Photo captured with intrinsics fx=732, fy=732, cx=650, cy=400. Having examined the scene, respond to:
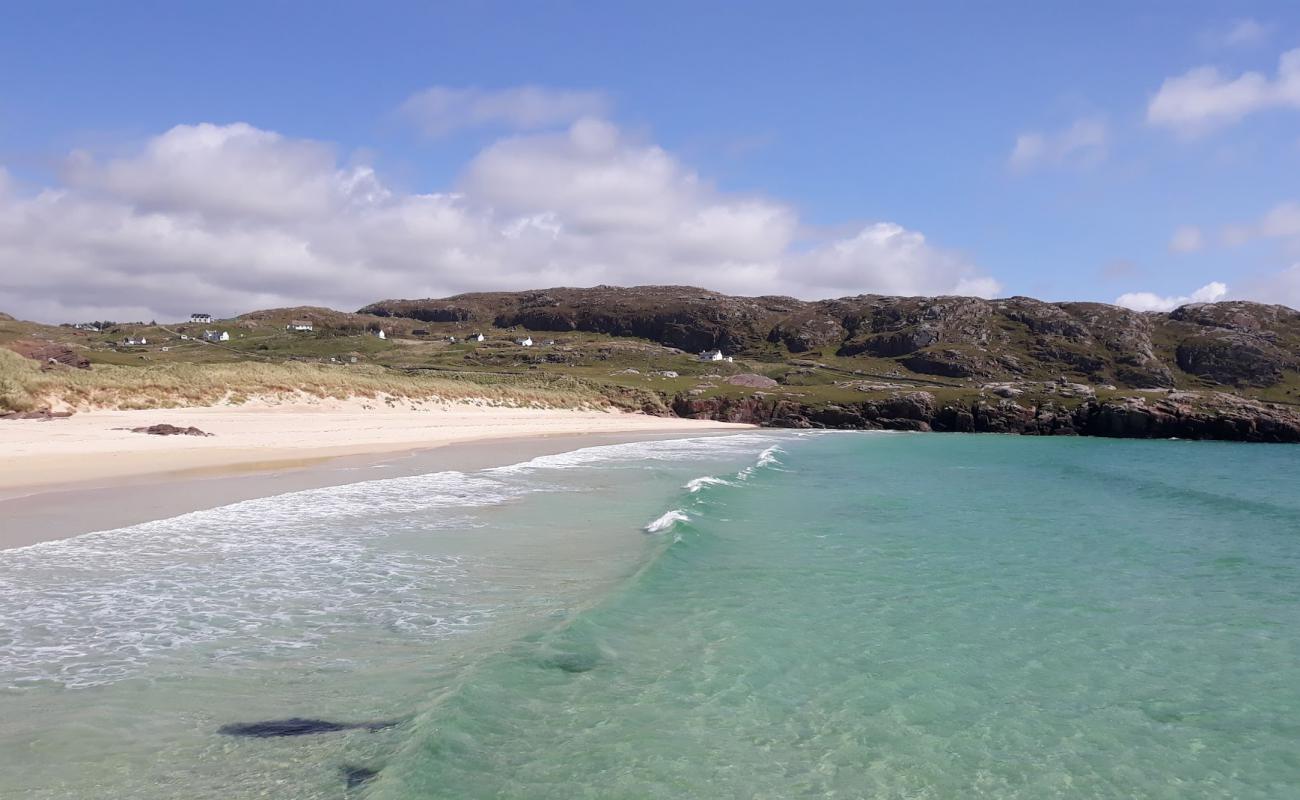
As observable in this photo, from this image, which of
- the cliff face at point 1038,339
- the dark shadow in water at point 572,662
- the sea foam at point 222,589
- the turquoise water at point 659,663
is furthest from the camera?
the cliff face at point 1038,339

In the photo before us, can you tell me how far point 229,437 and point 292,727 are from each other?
93.8 ft

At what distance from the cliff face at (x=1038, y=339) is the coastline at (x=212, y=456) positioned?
11749cm

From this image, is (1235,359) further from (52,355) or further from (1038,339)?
(52,355)

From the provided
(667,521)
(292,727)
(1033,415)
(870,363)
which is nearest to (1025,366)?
(870,363)

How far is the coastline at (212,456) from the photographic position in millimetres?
16375

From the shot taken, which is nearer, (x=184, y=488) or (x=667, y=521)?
(x=667, y=521)

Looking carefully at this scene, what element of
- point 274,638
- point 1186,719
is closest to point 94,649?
point 274,638

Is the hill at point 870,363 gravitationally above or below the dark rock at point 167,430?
above

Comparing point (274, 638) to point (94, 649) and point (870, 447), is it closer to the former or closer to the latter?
point (94, 649)

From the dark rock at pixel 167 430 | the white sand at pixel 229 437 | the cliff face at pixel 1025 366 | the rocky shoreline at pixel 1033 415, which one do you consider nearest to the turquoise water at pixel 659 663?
the white sand at pixel 229 437

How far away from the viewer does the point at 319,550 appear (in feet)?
44.4

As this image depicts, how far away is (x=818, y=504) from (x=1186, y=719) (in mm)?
14909

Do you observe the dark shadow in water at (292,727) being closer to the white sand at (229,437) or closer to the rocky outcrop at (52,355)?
the white sand at (229,437)

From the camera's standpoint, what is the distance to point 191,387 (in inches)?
1628
